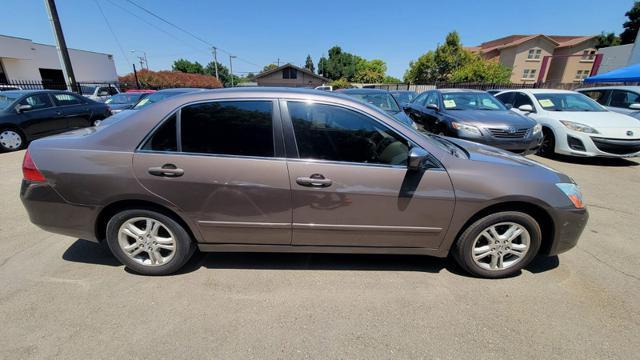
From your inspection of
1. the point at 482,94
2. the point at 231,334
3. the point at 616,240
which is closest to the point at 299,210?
the point at 231,334

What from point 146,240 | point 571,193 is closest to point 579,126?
point 571,193

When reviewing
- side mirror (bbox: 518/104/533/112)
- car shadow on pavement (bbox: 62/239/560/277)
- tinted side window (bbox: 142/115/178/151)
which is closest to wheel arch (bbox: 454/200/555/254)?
car shadow on pavement (bbox: 62/239/560/277)

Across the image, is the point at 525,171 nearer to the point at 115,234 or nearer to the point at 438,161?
the point at 438,161

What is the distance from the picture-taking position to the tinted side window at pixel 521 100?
763cm

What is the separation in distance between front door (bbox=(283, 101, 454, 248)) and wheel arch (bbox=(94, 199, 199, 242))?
0.96 meters

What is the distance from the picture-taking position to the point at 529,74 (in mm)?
41125

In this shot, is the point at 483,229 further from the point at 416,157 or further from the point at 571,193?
the point at 416,157

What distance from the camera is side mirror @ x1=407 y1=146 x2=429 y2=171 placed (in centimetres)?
214

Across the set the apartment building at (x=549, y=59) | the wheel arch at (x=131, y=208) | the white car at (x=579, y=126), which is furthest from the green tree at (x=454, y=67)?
the wheel arch at (x=131, y=208)

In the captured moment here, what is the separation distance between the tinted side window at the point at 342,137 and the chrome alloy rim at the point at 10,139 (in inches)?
355

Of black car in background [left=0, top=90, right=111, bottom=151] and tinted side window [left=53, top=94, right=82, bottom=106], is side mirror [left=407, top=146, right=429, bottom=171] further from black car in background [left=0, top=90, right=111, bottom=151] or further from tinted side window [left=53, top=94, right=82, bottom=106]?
tinted side window [left=53, top=94, right=82, bottom=106]

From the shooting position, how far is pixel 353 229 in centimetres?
239

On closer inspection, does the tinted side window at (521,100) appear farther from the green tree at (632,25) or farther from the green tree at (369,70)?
the green tree at (369,70)

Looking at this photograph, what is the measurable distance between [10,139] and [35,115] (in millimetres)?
819
